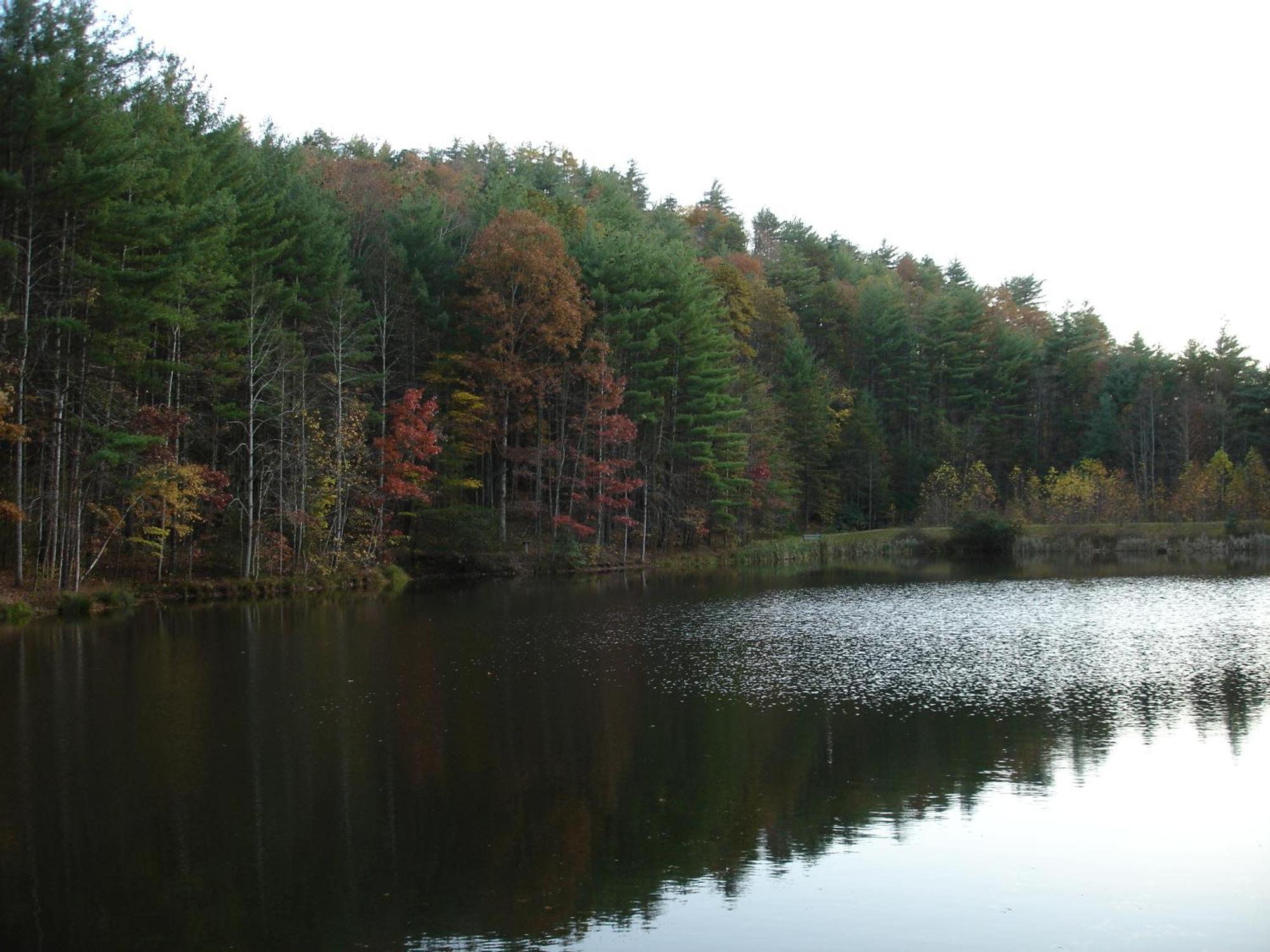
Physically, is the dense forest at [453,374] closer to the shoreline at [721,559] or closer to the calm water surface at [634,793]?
the shoreline at [721,559]

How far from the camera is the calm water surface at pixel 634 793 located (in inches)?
299

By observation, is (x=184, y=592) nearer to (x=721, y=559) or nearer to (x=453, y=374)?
(x=453, y=374)

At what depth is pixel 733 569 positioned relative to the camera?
4472 cm

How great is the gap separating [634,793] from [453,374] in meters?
31.4

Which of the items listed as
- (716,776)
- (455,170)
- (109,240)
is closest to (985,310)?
(455,170)

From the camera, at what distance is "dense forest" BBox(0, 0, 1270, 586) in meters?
24.9

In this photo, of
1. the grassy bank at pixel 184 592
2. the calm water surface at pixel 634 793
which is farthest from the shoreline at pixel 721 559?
the calm water surface at pixel 634 793

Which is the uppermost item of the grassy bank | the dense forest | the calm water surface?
the dense forest

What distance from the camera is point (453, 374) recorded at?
40500mm

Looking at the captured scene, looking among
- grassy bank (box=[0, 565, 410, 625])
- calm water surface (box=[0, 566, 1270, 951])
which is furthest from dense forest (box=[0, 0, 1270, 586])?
calm water surface (box=[0, 566, 1270, 951])

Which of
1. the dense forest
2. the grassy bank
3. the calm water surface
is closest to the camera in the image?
the calm water surface

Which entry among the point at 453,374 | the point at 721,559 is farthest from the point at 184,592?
the point at 721,559

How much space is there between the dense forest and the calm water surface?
26.1 ft

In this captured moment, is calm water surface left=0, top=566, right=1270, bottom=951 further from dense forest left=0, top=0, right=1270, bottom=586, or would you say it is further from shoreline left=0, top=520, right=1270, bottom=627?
dense forest left=0, top=0, right=1270, bottom=586
